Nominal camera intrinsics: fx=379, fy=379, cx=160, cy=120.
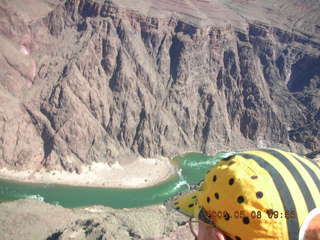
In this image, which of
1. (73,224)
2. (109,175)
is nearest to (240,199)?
(73,224)

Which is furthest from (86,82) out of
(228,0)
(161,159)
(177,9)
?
(228,0)

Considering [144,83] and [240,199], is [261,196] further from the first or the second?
[144,83]

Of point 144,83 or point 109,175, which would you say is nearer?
point 109,175

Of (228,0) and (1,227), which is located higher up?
(228,0)

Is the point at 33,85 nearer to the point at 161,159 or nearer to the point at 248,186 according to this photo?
the point at 161,159

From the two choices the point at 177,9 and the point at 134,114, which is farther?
the point at 177,9

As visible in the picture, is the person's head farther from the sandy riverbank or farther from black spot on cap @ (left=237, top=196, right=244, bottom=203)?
the sandy riverbank
